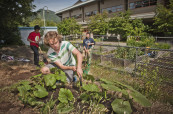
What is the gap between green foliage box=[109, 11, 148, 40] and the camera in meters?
16.7

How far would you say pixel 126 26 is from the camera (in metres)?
17.3

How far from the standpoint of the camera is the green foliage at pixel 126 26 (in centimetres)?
1671

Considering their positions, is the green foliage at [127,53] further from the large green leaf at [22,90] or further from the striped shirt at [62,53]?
the large green leaf at [22,90]

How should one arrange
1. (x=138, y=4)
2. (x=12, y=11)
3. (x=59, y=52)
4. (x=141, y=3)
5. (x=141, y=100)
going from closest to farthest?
(x=141, y=100)
(x=59, y=52)
(x=12, y=11)
(x=141, y=3)
(x=138, y=4)

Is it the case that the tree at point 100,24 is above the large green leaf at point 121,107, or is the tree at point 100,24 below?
above

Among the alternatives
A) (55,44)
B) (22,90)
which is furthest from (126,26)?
(22,90)

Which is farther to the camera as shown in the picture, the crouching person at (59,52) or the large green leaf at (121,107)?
the crouching person at (59,52)

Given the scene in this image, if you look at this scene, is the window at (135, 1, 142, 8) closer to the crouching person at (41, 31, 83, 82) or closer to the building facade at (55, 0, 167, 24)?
the building facade at (55, 0, 167, 24)

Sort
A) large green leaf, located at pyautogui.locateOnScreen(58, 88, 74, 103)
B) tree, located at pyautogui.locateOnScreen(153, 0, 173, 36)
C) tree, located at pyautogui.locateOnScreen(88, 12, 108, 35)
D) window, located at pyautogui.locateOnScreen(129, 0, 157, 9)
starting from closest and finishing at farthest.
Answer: large green leaf, located at pyautogui.locateOnScreen(58, 88, 74, 103), tree, located at pyautogui.locateOnScreen(153, 0, 173, 36), window, located at pyautogui.locateOnScreen(129, 0, 157, 9), tree, located at pyautogui.locateOnScreen(88, 12, 108, 35)

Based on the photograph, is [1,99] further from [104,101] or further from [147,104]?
[147,104]

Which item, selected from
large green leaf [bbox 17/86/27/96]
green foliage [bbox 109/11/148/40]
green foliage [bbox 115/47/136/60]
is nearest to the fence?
green foliage [bbox 115/47/136/60]

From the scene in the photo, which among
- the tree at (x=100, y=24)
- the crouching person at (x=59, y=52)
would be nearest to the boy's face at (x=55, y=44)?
the crouching person at (x=59, y=52)

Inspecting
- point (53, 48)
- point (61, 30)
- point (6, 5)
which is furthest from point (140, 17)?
point (53, 48)

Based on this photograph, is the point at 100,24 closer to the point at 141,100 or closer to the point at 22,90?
the point at 22,90
